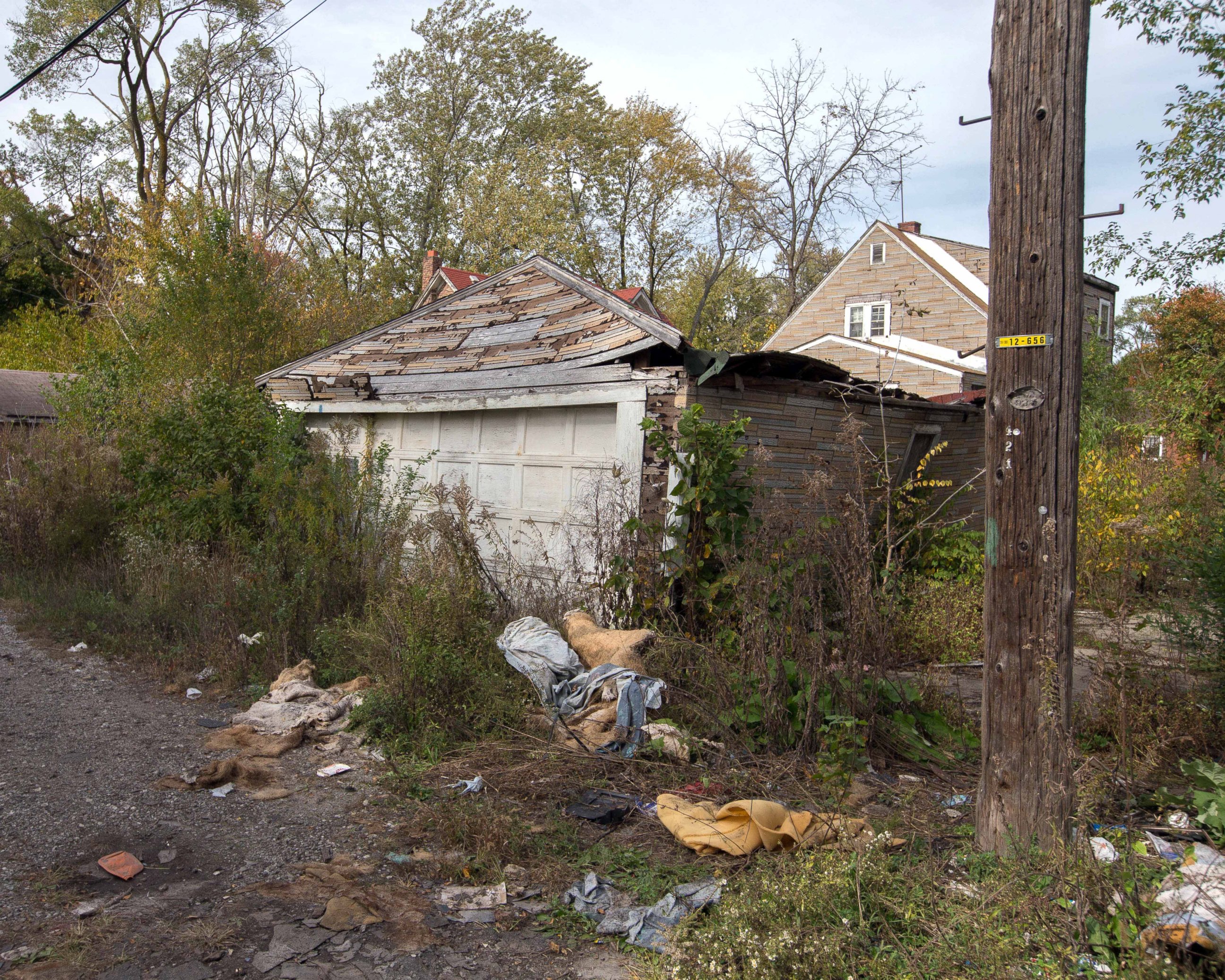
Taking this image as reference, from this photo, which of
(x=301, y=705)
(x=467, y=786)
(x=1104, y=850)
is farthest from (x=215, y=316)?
(x=1104, y=850)

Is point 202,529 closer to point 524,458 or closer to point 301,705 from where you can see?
point 524,458

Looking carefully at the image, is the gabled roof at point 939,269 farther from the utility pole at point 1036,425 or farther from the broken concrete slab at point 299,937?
the broken concrete slab at point 299,937

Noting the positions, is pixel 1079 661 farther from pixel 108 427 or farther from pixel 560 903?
pixel 108 427

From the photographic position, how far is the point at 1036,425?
11.6ft

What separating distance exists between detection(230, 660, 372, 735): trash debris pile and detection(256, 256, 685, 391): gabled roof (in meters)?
3.74

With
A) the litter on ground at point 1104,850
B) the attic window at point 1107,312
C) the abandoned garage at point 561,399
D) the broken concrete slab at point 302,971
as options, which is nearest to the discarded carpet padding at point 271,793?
the broken concrete slab at point 302,971

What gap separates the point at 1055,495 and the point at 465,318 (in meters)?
8.34

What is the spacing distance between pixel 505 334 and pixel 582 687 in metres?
5.21

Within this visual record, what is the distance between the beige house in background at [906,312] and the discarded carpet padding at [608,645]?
15.0m

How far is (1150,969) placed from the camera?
250 cm

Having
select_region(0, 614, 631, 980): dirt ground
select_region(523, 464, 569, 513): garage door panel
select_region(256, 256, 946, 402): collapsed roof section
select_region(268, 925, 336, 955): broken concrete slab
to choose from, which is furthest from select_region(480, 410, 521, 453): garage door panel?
select_region(268, 925, 336, 955): broken concrete slab

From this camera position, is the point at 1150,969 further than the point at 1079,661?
No

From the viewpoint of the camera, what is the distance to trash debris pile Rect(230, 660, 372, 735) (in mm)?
6188

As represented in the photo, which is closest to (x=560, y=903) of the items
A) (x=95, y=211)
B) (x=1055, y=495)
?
(x=1055, y=495)
